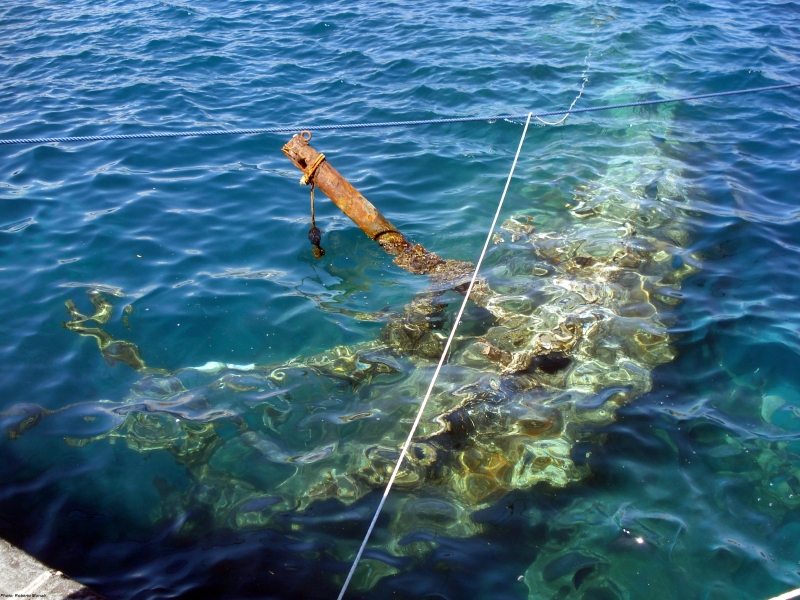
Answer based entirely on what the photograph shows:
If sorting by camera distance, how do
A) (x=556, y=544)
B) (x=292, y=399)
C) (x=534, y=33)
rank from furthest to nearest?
(x=534, y=33) → (x=292, y=399) → (x=556, y=544)

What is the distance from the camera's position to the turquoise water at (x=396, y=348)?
347 cm

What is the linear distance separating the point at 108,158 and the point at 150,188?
1.22 metres

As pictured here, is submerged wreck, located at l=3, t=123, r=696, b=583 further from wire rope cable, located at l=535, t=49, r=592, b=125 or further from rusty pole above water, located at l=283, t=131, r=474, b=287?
wire rope cable, located at l=535, t=49, r=592, b=125

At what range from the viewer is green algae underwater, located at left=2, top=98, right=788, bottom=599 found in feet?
11.5

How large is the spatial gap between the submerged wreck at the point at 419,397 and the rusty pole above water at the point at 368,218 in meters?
0.01

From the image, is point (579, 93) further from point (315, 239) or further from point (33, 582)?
point (33, 582)

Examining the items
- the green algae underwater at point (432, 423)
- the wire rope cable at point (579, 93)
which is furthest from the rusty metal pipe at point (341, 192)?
the wire rope cable at point (579, 93)

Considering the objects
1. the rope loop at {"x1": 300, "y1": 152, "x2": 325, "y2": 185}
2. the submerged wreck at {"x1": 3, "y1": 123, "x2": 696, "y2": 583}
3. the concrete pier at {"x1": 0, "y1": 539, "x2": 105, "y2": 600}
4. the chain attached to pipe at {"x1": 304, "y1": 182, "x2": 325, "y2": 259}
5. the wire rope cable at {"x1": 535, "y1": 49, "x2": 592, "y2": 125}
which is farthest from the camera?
the wire rope cable at {"x1": 535, "y1": 49, "x2": 592, "y2": 125}

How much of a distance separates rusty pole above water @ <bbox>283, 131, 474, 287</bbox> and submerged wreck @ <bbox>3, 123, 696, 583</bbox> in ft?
0.05

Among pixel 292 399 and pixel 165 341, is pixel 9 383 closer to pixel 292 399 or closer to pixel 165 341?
pixel 165 341

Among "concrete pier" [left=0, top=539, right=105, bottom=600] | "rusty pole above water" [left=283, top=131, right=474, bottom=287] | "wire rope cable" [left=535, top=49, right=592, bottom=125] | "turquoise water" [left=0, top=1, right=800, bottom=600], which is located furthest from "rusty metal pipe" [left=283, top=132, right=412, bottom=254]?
"wire rope cable" [left=535, top=49, right=592, bottom=125]

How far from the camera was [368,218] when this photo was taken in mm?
5508

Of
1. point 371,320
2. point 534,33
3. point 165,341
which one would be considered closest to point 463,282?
point 371,320

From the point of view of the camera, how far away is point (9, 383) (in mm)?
4602
